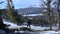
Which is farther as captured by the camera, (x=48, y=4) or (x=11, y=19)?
(x=11, y=19)

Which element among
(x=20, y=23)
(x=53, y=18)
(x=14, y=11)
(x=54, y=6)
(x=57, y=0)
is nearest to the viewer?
(x=57, y=0)

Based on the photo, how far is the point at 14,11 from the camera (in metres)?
30.5

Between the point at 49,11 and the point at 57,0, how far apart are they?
9.38ft

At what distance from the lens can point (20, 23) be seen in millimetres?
28234

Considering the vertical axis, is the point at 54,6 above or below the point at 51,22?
above

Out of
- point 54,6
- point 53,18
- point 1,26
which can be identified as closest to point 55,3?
point 54,6

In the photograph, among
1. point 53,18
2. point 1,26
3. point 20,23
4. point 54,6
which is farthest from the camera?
point 20,23

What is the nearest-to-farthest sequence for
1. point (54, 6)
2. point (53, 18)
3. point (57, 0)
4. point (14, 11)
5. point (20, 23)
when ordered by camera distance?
1. point (57, 0)
2. point (54, 6)
3. point (53, 18)
4. point (20, 23)
5. point (14, 11)

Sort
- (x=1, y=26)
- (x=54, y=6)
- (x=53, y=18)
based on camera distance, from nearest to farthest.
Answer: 1. (x=1, y=26)
2. (x=54, y=6)
3. (x=53, y=18)

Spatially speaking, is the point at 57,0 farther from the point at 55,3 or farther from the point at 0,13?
the point at 0,13

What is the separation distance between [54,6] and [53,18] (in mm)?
2268

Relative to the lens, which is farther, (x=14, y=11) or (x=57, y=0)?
(x=14, y=11)

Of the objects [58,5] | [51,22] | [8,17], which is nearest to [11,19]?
[8,17]

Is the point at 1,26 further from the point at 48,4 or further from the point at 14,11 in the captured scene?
the point at 14,11
